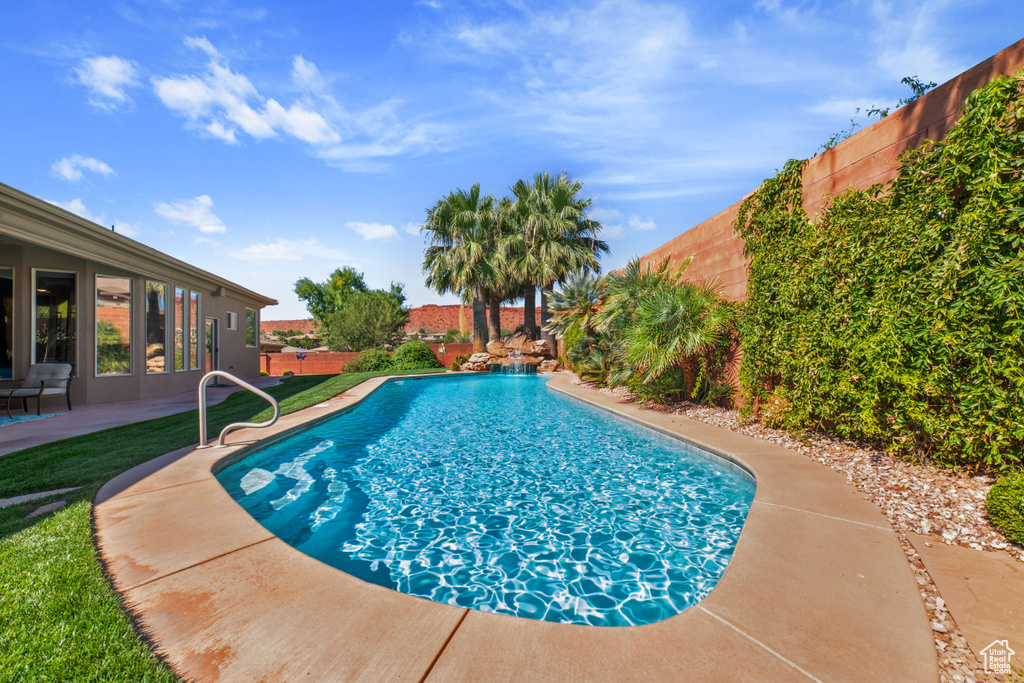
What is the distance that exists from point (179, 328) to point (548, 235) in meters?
14.4

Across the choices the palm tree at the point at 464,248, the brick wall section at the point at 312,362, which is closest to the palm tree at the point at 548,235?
the palm tree at the point at 464,248

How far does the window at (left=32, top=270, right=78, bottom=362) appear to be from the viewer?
29.9ft

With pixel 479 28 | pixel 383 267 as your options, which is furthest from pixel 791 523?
pixel 383 267

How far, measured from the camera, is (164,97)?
9.55m

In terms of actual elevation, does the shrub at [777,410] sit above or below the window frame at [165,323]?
below

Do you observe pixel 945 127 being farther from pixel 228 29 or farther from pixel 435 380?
pixel 435 380

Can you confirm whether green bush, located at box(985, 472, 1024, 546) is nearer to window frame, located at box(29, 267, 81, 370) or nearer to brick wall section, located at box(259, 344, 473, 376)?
window frame, located at box(29, 267, 81, 370)

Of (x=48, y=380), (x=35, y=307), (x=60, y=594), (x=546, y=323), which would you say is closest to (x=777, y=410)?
(x=60, y=594)

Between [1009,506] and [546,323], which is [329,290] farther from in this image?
[1009,506]

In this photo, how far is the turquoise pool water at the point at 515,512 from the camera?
2.90 metres

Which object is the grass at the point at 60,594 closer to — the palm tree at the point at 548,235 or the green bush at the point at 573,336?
the green bush at the point at 573,336

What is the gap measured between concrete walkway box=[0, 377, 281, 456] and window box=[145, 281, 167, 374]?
0.89m

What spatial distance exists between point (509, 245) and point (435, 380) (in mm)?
7463

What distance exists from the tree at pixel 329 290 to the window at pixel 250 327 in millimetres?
29601
